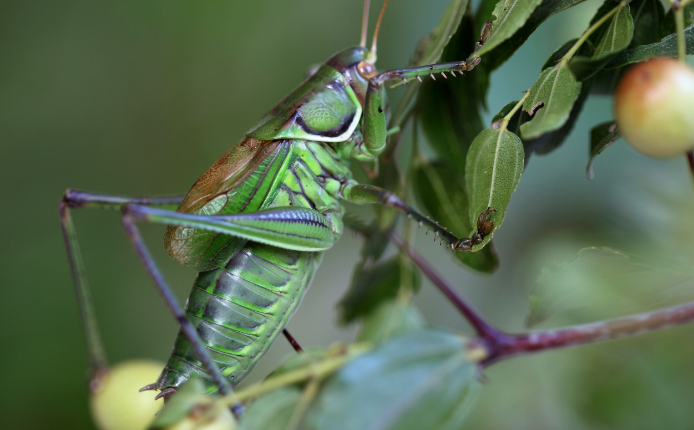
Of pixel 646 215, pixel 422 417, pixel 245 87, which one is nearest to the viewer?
pixel 422 417

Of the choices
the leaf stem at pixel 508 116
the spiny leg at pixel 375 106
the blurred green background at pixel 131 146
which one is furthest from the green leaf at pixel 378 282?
the blurred green background at pixel 131 146

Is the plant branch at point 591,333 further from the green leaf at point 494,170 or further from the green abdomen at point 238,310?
the green abdomen at point 238,310

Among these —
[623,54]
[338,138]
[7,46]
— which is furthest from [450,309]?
[7,46]

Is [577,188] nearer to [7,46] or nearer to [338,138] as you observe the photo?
[338,138]

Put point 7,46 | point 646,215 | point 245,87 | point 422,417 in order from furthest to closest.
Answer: point 245,87
point 7,46
point 646,215
point 422,417

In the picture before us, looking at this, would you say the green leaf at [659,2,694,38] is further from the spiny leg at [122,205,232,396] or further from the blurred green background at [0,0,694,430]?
the blurred green background at [0,0,694,430]

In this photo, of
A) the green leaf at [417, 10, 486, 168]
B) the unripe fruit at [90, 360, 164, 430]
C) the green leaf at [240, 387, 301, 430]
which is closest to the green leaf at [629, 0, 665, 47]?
the green leaf at [417, 10, 486, 168]
